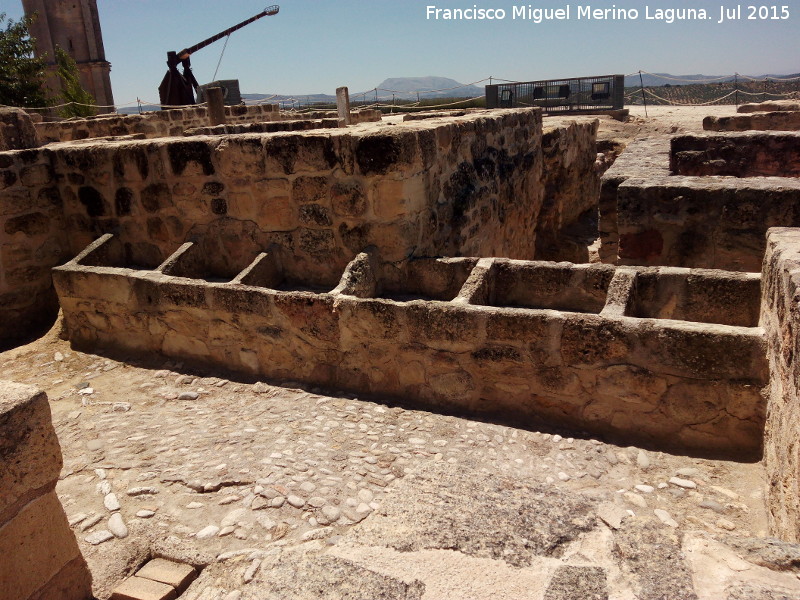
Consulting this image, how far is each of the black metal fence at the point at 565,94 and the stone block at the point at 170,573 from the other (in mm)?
19145

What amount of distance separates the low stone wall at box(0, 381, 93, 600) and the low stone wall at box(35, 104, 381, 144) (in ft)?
25.5

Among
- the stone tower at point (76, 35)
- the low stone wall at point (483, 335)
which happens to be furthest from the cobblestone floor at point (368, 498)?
the stone tower at point (76, 35)

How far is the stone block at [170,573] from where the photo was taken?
216 cm

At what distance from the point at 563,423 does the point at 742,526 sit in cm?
97

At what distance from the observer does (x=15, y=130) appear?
497 cm

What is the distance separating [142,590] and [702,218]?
3918 mm

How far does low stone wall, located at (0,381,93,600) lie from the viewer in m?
1.75

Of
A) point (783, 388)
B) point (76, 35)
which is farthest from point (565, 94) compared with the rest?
point (76, 35)

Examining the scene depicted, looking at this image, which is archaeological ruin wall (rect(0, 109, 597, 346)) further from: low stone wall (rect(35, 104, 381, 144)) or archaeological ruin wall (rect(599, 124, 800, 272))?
low stone wall (rect(35, 104, 381, 144))

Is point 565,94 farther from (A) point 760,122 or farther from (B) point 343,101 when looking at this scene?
(B) point 343,101

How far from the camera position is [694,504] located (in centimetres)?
250

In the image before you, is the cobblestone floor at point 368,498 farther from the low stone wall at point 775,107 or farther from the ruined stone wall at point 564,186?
the low stone wall at point 775,107

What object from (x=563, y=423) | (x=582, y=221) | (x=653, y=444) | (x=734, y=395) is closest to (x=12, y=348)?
(x=563, y=423)

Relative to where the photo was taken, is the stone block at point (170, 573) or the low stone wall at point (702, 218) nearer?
the stone block at point (170, 573)
